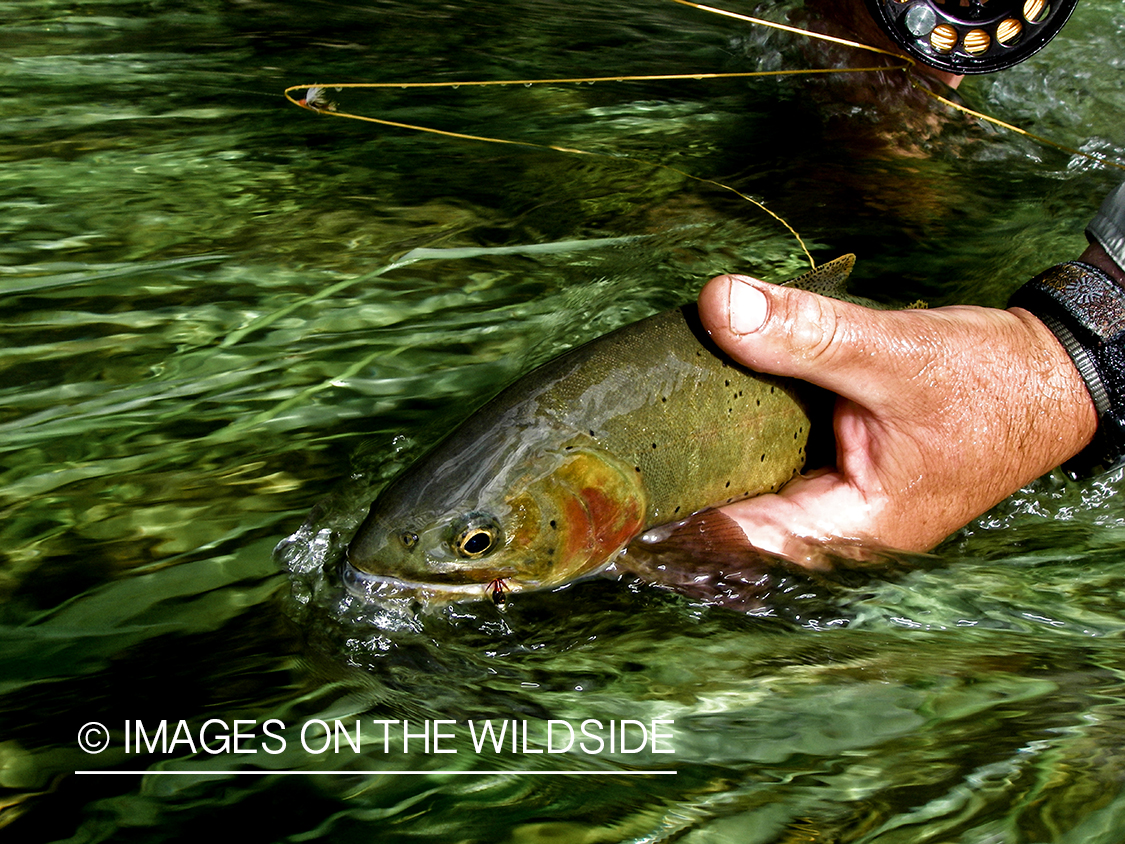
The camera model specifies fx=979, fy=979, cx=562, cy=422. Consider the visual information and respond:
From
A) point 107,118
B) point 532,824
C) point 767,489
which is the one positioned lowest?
point 532,824

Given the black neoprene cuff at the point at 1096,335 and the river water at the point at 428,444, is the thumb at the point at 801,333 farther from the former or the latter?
the black neoprene cuff at the point at 1096,335

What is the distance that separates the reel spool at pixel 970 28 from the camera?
3.76m

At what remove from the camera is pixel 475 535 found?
215 centimetres

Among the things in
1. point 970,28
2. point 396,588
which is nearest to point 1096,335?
point 970,28

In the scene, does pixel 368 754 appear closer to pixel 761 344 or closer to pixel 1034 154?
pixel 761 344

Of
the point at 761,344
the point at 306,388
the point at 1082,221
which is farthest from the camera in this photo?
the point at 1082,221

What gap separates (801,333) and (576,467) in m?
0.61

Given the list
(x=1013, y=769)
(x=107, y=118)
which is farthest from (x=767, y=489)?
(x=107, y=118)

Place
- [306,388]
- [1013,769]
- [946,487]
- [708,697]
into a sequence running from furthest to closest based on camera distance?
[306,388], [946,487], [708,697], [1013,769]

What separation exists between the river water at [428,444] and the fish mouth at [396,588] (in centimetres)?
4

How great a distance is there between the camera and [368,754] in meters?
1.72

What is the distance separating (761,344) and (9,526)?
72.6 inches

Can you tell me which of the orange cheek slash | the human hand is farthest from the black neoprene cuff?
the orange cheek slash

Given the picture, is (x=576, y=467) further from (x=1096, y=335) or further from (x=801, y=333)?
(x=1096, y=335)
